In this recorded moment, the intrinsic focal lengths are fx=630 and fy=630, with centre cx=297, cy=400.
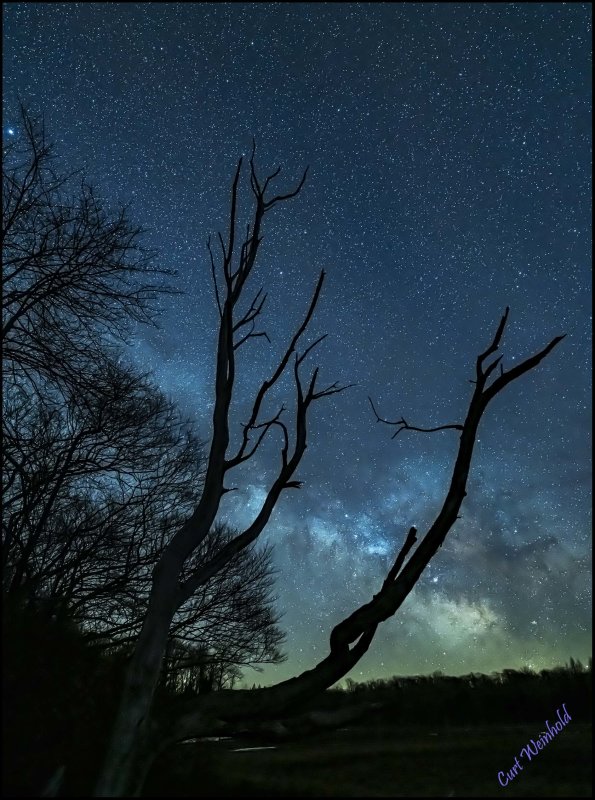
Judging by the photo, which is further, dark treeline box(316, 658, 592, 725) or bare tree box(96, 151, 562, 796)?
dark treeline box(316, 658, 592, 725)

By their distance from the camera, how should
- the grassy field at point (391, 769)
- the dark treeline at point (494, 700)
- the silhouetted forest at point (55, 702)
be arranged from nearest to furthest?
the silhouetted forest at point (55, 702), the grassy field at point (391, 769), the dark treeline at point (494, 700)

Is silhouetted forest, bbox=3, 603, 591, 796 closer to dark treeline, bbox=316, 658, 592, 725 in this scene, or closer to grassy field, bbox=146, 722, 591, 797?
grassy field, bbox=146, 722, 591, 797

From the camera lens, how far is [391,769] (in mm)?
5348

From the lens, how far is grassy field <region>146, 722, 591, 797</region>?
15.2 feet

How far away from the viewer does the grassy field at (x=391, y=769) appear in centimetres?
464

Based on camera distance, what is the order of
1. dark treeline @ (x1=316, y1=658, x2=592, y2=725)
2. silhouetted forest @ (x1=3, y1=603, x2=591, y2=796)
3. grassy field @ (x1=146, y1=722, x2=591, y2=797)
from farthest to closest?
dark treeline @ (x1=316, y1=658, x2=592, y2=725) → grassy field @ (x1=146, y1=722, x2=591, y2=797) → silhouetted forest @ (x1=3, y1=603, x2=591, y2=796)

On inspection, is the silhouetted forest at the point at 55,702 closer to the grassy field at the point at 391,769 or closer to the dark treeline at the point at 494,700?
the grassy field at the point at 391,769

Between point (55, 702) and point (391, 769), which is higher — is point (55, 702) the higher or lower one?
the higher one

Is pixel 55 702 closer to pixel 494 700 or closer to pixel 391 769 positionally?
pixel 391 769

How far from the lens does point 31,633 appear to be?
466 cm

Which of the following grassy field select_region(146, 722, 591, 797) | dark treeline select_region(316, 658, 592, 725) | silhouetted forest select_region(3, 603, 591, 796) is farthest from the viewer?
dark treeline select_region(316, 658, 592, 725)

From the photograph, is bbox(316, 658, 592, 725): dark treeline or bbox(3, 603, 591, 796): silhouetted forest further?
bbox(316, 658, 592, 725): dark treeline

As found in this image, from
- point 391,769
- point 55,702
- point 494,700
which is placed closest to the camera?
point 55,702

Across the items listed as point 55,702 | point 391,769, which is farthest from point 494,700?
point 55,702
